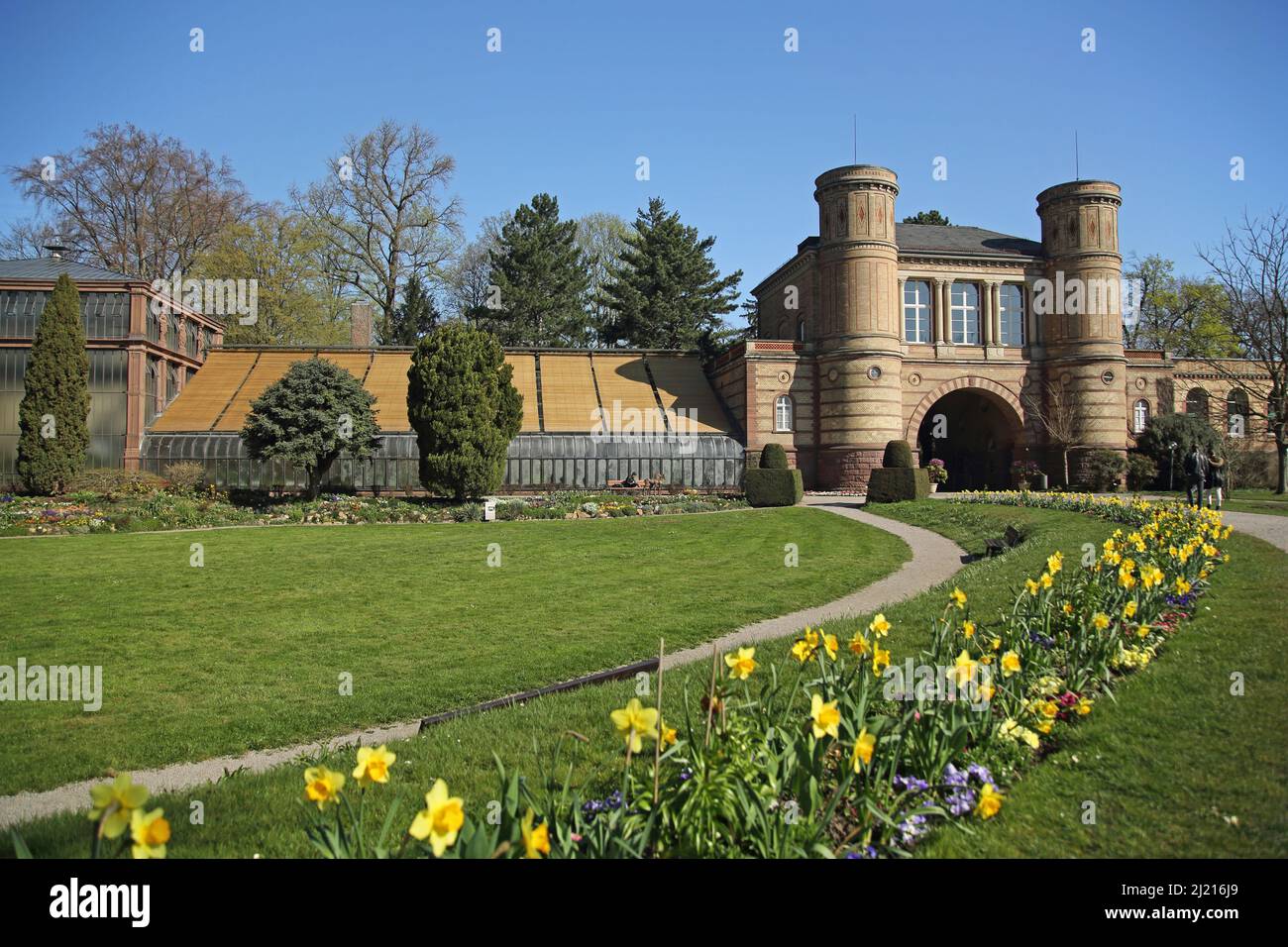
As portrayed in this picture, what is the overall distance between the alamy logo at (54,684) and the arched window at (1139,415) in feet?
140

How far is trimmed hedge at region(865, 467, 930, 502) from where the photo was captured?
88.9 feet

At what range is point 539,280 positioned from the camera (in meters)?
49.2

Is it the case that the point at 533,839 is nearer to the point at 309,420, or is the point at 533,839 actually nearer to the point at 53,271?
the point at 309,420

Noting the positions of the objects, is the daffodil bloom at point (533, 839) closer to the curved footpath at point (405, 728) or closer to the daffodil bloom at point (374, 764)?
the daffodil bloom at point (374, 764)

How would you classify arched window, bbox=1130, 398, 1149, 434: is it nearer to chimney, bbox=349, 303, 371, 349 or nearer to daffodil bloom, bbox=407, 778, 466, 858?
chimney, bbox=349, 303, 371, 349

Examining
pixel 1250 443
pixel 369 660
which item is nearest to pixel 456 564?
pixel 369 660

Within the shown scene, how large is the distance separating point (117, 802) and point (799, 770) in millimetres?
2882

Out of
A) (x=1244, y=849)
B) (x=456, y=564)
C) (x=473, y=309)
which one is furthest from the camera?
(x=473, y=309)

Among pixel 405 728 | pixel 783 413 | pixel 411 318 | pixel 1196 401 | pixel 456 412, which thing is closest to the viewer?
pixel 405 728
